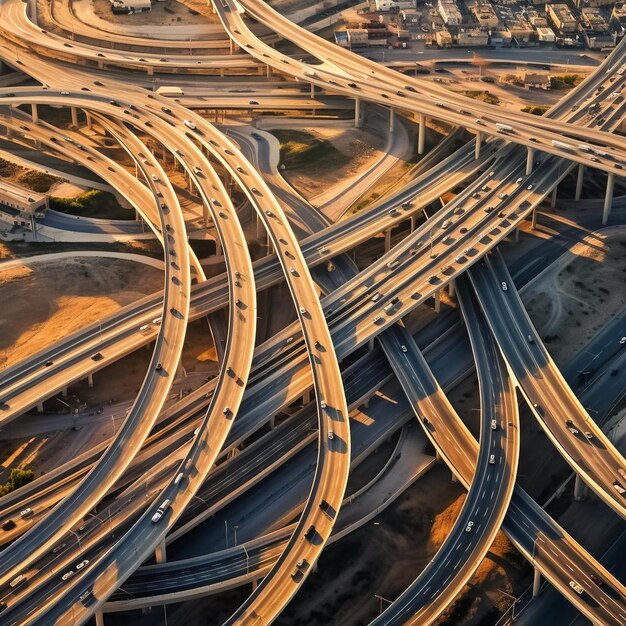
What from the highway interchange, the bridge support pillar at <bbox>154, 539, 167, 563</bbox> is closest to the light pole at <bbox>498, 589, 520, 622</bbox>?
the highway interchange

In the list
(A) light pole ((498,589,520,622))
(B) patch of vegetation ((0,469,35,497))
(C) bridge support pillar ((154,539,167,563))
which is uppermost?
(B) patch of vegetation ((0,469,35,497))

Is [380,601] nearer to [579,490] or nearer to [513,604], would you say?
[513,604]

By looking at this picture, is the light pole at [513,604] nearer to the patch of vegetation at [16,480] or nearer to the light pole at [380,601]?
the light pole at [380,601]

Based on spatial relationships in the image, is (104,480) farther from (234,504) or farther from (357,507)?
(357,507)

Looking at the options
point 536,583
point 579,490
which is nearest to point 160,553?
point 536,583

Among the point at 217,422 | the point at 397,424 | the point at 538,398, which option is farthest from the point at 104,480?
the point at 538,398

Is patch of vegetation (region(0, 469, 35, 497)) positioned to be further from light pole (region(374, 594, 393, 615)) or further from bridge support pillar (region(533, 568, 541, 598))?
bridge support pillar (region(533, 568, 541, 598))
